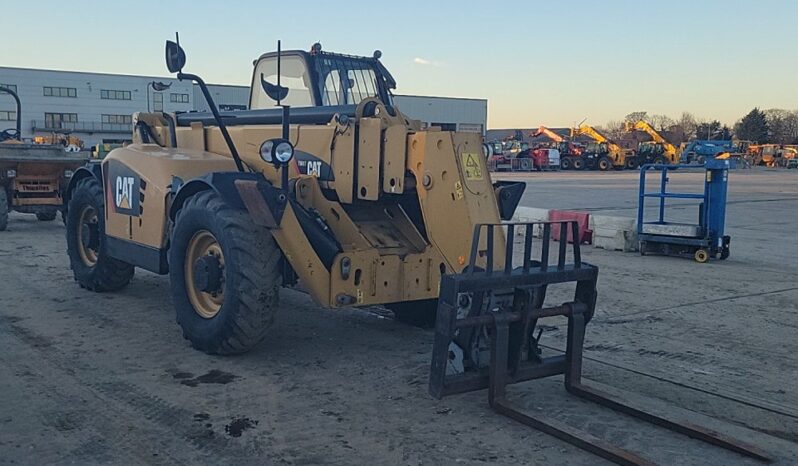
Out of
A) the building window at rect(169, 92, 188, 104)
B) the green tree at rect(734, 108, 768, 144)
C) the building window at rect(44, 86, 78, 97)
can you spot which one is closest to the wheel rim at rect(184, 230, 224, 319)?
the building window at rect(169, 92, 188, 104)

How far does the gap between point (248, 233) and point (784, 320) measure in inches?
209

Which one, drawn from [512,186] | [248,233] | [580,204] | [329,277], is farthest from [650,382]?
[580,204]

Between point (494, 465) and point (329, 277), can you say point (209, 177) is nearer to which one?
point (329, 277)

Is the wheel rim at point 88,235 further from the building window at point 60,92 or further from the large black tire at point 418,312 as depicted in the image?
the building window at point 60,92

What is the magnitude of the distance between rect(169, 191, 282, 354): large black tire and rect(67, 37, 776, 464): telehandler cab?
0.01m

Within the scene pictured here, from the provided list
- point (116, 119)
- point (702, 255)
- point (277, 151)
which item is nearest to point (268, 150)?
point (277, 151)

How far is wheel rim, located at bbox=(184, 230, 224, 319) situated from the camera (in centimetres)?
604

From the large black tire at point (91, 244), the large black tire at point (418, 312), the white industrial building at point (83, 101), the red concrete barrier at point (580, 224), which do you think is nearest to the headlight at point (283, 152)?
the large black tire at point (418, 312)

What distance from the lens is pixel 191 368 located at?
5668 millimetres

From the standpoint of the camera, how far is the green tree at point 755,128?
3472 inches

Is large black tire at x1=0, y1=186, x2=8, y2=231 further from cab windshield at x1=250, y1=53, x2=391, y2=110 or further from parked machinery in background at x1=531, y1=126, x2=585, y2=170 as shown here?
parked machinery in background at x1=531, y1=126, x2=585, y2=170

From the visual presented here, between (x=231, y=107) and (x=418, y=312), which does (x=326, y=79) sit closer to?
(x=231, y=107)

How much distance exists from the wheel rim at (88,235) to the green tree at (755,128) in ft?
299

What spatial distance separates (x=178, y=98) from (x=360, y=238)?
56816mm
